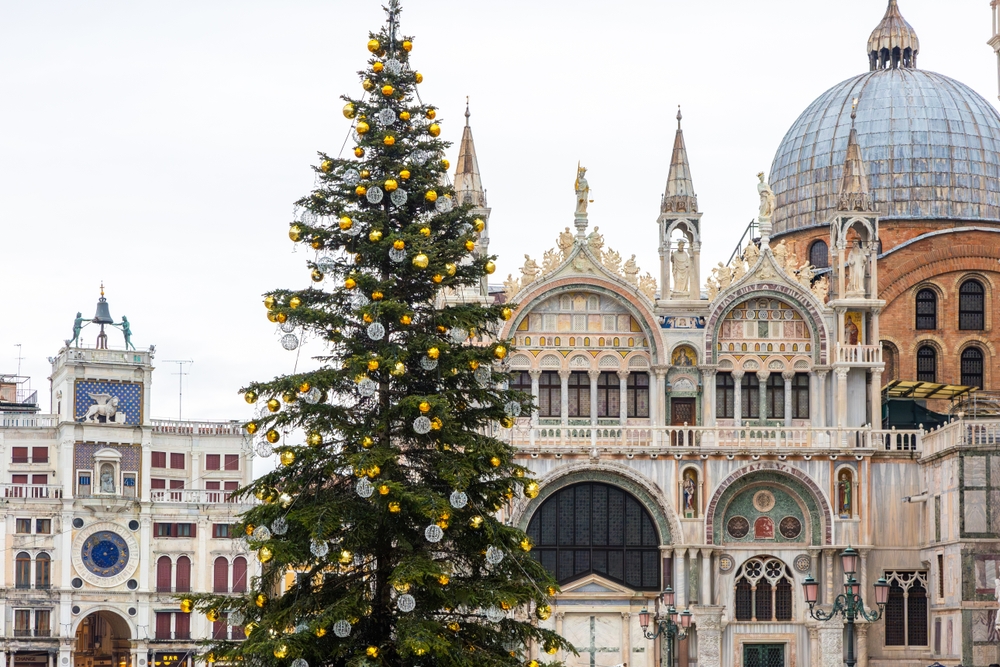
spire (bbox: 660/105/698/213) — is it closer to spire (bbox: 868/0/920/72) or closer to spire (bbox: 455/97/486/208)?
spire (bbox: 455/97/486/208)

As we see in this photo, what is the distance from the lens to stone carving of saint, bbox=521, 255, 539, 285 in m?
58.3

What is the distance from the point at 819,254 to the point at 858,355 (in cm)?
1116

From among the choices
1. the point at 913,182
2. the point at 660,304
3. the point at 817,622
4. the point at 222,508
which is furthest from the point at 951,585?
the point at 222,508

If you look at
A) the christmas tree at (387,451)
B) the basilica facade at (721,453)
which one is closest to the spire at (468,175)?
the basilica facade at (721,453)

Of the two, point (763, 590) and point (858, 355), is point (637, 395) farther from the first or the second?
point (763, 590)

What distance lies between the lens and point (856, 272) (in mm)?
59344

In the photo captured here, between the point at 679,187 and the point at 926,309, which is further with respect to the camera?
the point at 926,309

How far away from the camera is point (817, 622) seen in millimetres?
56750

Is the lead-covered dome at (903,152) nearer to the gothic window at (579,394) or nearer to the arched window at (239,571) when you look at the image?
the gothic window at (579,394)

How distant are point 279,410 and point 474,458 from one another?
3.30 metres

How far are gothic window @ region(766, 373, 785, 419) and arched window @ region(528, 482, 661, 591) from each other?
5.23 metres

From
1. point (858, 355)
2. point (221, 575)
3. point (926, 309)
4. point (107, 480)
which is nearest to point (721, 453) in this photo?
point (858, 355)

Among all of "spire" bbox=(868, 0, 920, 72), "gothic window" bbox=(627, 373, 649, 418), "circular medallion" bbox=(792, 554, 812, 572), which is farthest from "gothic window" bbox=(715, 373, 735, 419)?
"spire" bbox=(868, 0, 920, 72)

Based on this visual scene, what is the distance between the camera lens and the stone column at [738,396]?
58625mm
